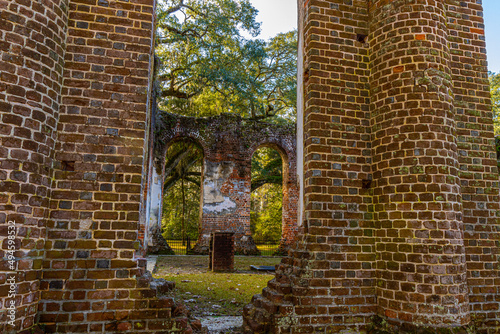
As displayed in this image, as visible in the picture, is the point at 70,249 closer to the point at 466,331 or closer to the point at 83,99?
the point at 83,99

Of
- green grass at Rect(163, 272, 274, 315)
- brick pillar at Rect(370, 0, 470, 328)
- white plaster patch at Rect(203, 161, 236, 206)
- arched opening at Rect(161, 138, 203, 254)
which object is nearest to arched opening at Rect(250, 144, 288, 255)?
white plaster patch at Rect(203, 161, 236, 206)

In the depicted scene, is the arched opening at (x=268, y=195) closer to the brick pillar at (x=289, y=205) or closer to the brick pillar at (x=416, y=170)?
the brick pillar at (x=289, y=205)

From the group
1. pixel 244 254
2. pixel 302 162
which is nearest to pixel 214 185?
pixel 244 254

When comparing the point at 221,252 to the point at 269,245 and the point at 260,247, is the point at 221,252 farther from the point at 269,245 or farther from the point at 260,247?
the point at 260,247

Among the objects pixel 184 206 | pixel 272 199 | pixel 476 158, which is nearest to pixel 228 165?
pixel 184 206

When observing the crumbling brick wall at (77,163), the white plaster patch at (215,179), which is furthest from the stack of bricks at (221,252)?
the crumbling brick wall at (77,163)

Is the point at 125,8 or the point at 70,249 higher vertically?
the point at 125,8

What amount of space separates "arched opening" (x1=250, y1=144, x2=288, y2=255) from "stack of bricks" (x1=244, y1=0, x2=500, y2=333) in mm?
11117

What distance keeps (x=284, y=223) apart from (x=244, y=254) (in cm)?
235

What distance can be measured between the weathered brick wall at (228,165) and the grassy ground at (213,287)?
410cm

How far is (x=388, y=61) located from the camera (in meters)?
4.15

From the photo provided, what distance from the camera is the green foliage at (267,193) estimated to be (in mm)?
18641

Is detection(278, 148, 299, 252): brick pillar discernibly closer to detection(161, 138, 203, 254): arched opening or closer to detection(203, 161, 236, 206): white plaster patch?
detection(203, 161, 236, 206): white plaster patch

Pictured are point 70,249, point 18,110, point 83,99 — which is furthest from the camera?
point 83,99
